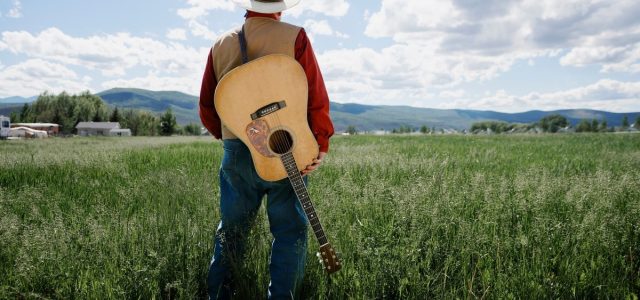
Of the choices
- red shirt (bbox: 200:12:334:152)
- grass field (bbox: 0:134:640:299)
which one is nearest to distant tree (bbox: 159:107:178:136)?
grass field (bbox: 0:134:640:299)

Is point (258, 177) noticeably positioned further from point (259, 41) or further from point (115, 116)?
point (115, 116)

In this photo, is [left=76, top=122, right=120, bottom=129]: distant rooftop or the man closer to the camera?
the man

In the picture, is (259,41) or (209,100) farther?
(209,100)

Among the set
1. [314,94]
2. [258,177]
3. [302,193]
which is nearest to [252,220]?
[258,177]

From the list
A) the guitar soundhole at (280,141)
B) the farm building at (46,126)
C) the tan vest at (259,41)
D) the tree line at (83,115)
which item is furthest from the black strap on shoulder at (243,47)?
the farm building at (46,126)

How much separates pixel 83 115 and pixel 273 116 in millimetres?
136837

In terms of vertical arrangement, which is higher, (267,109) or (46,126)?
(267,109)

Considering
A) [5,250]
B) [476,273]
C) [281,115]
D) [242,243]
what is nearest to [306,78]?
[281,115]

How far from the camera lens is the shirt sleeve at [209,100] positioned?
11.1 ft

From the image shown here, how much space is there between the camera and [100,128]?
4985 inches

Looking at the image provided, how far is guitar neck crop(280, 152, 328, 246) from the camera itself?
3.04m

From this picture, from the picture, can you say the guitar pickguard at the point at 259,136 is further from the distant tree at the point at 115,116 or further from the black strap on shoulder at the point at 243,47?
the distant tree at the point at 115,116

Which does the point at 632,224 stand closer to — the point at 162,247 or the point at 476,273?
the point at 476,273

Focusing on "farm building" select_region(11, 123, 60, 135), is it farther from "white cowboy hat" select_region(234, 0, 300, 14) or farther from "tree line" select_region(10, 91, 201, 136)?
"white cowboy hat" select_region(234, 0, 300, 14)
